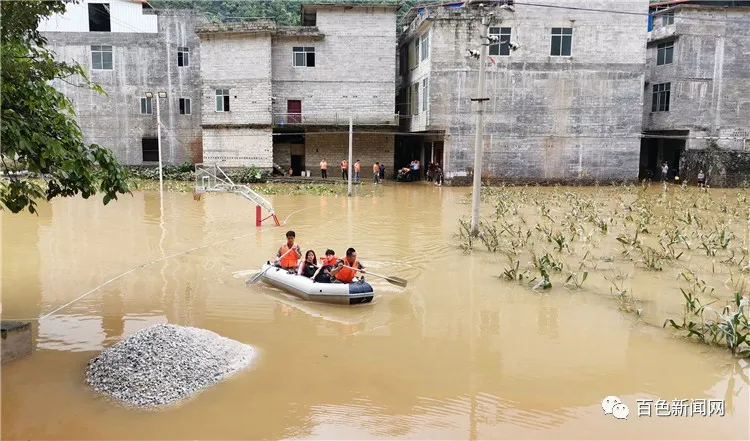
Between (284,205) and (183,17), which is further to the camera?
(183,17)

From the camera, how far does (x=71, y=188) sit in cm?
808

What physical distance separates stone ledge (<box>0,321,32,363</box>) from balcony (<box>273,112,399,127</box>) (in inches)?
1054

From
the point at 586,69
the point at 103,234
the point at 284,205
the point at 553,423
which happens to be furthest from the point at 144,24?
the point at 553,423

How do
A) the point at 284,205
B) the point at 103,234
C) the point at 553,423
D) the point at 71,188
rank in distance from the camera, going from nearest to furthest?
the point at 553,423
the point at 71,188
the point at 103,234
the point at 284,205

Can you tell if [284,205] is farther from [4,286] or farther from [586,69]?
[586,69]

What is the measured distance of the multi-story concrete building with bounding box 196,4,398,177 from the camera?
1315 inches

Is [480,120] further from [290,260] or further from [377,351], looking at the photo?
[377,351]

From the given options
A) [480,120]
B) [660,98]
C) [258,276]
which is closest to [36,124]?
[258,276]

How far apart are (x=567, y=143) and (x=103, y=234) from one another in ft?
77.1

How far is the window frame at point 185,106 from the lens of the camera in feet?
120

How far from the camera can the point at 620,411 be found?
672cm

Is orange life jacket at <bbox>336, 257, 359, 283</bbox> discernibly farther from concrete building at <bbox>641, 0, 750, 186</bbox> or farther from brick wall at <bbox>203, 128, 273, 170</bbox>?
concrete building at <bbox>641, 0, 750, 186</bbox>

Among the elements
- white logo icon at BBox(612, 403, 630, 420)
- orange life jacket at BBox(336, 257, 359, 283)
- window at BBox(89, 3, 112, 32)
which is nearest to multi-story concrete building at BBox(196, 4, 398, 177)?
window at BBox(89, 3, 112, 32)

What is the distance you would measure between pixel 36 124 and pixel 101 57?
32405 mm
